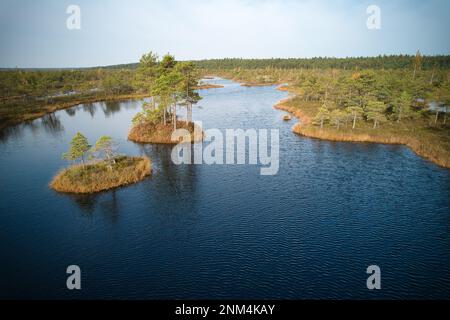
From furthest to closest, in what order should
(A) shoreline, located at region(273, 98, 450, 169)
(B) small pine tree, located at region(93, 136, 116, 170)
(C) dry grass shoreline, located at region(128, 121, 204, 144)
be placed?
1. (C) dry grass shoreline, located at region(128, 121, 204, 144)
2. (A) shoreline, located at region(273, 98, 450, 169)
3. (B) small pine tree, located at region(93, 136, 116, 170)

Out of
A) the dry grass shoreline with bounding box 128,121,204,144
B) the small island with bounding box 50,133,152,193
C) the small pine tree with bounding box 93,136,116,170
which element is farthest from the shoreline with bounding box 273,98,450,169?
the small pine tree with bounding box 93,136,116,170

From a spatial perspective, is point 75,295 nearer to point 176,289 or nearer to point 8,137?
point 176,289

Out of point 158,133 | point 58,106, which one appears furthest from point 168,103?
point 58,106

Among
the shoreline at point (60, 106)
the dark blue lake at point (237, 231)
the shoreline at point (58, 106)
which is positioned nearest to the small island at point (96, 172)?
the dark blue lake at point (237, 231)

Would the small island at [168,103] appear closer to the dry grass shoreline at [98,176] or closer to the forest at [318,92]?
the forest at [318,92]

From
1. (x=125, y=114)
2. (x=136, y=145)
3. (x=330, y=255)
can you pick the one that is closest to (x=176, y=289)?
(x=330, y=255)

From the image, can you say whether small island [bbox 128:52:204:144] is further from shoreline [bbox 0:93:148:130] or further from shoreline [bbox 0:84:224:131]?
shoreline [bbox 0:93:148:130]

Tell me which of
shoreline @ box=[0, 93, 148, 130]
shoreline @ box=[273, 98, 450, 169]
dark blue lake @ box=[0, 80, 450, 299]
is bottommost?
dark blue lake @ box=[0, 80, 450, 299]
